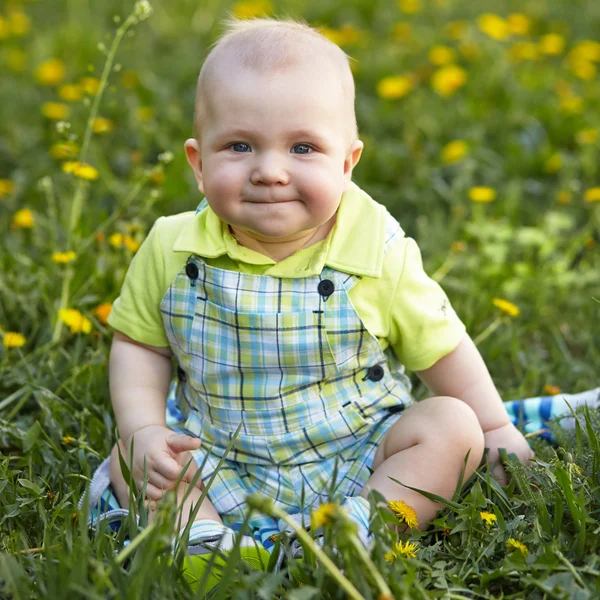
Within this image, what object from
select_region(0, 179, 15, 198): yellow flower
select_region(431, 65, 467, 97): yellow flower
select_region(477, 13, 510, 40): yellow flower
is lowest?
select_region(0, 179, 15, 198): yellow flower

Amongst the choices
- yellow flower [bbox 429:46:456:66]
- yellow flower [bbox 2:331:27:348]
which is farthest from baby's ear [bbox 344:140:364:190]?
yellow flower [bbox 429:46:456:66]

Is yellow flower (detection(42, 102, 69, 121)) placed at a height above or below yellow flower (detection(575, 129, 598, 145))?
above

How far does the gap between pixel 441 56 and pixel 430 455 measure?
239 cm

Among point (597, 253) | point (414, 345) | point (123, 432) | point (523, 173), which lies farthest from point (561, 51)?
point (123, 432)

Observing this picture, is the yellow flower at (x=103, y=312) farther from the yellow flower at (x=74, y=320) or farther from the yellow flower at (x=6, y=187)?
the yellow flower at (x=6, y=187)

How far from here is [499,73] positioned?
361 cm

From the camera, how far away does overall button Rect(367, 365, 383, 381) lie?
1.77 metres

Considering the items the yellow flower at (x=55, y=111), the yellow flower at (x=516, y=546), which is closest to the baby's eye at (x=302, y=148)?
the yellow flower at (x=516, y=546)

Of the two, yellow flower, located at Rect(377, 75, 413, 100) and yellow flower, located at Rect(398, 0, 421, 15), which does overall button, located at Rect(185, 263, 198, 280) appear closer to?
yellow flower, located at Rect(377, 75, 413, 100)

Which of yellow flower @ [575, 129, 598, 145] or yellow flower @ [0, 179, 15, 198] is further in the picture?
yellow flower @ [575, 129, 598, 145]

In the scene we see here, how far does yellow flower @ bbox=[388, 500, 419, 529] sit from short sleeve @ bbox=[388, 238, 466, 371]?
29 cm

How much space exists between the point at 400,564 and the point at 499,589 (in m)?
0.18

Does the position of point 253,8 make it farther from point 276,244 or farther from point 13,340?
point 276,244

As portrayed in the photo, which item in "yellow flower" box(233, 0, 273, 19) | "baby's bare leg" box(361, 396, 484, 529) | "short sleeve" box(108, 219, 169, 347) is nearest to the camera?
"baby's bare leg" box(361, 396, 484, 529)
